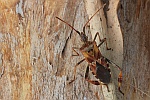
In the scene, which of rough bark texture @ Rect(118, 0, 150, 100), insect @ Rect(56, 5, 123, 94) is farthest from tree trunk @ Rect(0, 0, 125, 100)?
rough bark texture @ Rect(118, 0, 150, 100)

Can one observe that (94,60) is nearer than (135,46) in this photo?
Yes

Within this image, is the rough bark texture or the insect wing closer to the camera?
the insect wing

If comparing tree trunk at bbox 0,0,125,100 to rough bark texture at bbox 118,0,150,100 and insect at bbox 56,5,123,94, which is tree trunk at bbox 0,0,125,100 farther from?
rough bark texture at bbox 118,0,150,100

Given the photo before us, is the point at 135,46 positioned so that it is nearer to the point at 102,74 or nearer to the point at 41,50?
the point at 102,74

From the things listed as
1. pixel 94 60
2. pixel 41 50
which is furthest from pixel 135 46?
pixel 41 50

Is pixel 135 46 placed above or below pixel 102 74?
above

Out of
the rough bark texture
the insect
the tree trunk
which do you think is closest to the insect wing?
the insect
